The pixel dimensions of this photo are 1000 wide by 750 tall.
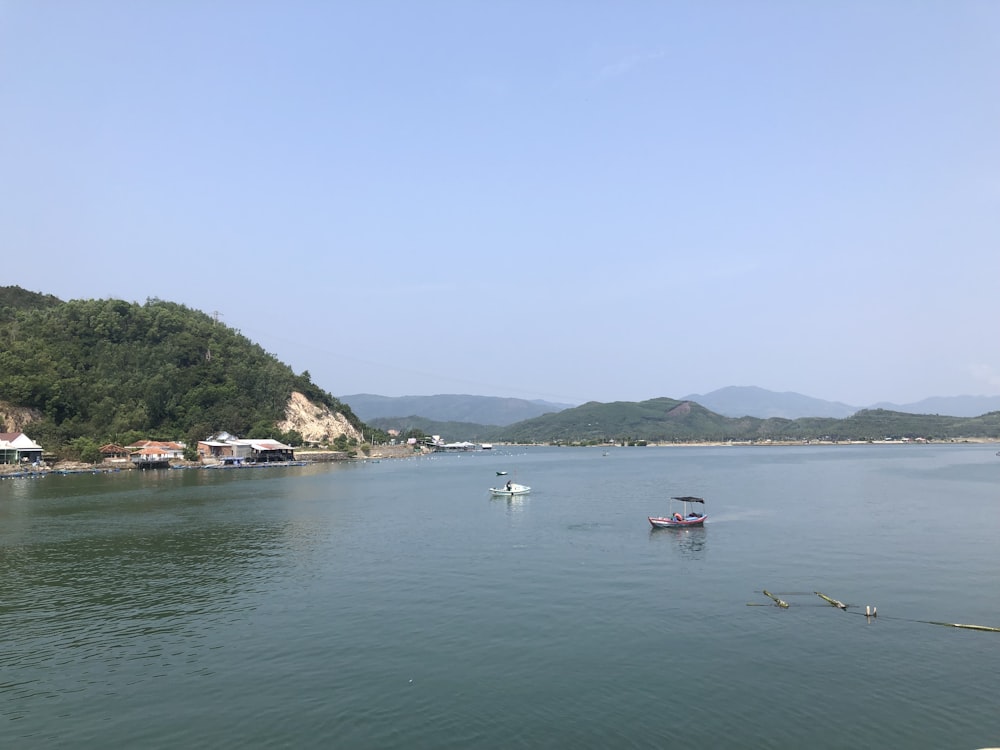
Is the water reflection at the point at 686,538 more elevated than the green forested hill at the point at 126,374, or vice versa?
the green forested hill at the point at 126,374

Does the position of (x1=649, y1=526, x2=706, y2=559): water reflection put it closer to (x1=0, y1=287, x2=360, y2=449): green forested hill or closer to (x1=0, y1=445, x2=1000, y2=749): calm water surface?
(x1=0, y1=445, x2=1000, y2=749): calm water surface

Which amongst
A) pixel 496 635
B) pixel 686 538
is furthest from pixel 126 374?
pixel 496 635

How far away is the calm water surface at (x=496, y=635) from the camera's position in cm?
1864

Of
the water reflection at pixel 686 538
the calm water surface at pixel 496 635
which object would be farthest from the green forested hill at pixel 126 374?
the water reflection at pixel 686 538

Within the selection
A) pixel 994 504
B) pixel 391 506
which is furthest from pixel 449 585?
pixel 994 504

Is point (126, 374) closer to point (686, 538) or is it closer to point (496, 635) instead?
point (686, 538)

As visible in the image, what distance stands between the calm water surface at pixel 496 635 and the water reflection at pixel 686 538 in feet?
1.29

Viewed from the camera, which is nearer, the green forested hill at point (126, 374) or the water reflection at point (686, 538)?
the water reflection at point (686, 538)

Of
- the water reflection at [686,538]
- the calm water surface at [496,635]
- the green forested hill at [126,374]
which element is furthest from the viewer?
the green forested hill at [126,374]

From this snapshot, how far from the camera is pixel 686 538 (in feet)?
165

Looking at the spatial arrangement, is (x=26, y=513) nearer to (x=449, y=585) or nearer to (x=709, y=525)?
(x=449, y=585)

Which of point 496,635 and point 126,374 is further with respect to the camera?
point 126,374

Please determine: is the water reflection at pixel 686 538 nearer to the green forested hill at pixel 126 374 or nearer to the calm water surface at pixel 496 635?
the calm water surface at pixel 496 635

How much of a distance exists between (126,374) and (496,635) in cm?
16612
